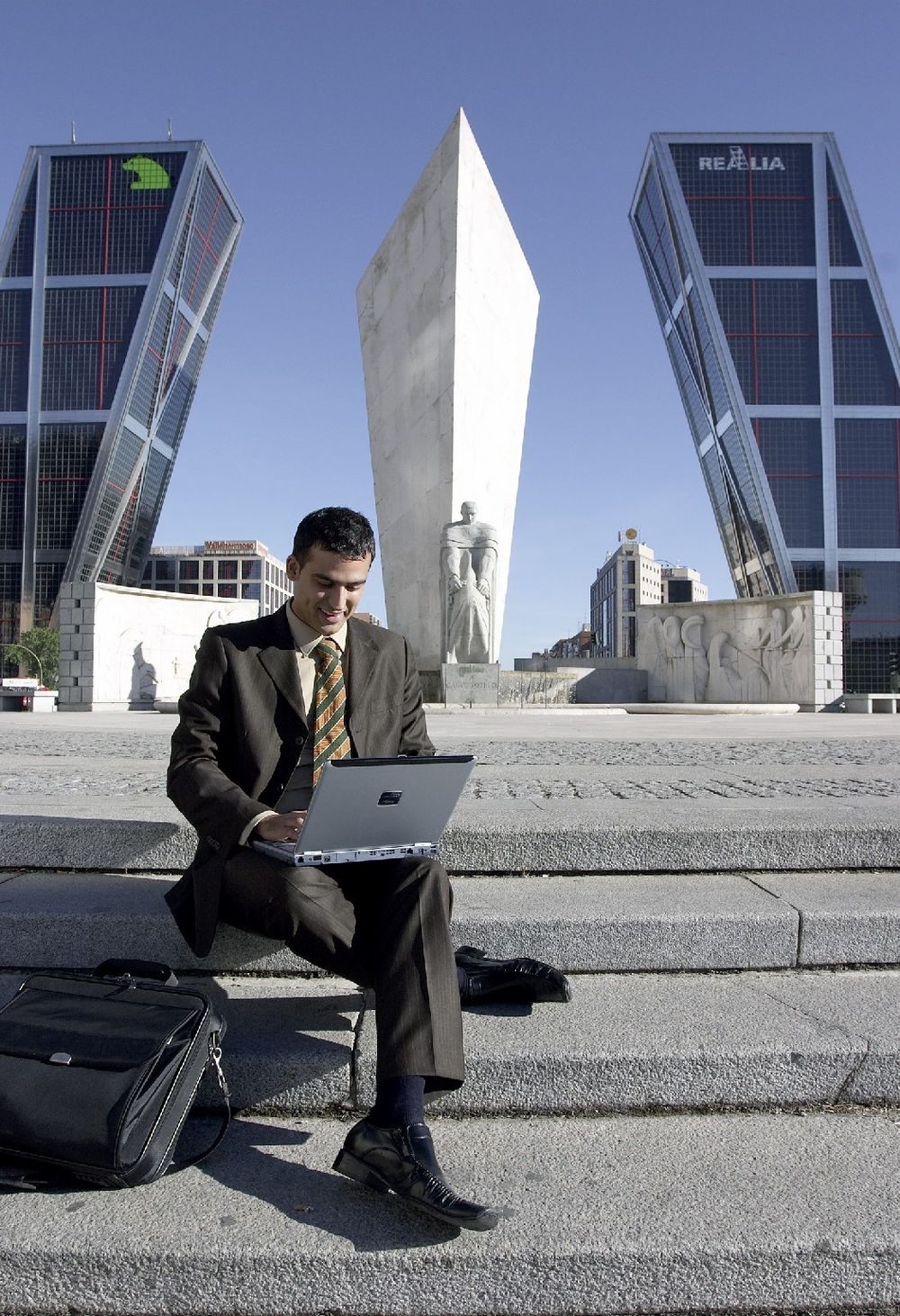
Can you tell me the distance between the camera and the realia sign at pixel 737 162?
134ft

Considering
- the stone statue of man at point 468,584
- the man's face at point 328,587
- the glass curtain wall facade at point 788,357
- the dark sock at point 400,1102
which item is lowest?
the dark sock at point 400,1102

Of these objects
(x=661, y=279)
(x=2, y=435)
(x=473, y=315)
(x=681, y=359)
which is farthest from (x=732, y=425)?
(x=2, y=435)

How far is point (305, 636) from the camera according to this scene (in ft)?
6.58

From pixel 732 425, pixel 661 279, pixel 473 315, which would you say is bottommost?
pixel 473 315

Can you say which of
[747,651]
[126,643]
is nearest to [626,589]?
[747,651]

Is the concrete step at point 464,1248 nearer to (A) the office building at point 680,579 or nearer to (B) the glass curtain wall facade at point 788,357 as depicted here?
(B) the glass curtain wall facade at point 788,357

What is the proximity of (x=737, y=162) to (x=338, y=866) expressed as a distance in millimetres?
46863

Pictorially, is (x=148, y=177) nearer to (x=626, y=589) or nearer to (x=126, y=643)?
(x=126, y=643)

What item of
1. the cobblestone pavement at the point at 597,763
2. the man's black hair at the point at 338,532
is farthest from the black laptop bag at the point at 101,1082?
the cobblestone pavement at the point at 597,763

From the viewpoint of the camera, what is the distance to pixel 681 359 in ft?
142

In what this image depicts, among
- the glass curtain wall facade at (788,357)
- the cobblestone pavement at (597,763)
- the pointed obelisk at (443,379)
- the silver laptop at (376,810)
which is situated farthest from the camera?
the glass curtain wall facade at (788,357)

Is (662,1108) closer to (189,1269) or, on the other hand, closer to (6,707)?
(189,1269)

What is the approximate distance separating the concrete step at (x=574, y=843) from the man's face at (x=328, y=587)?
2.75ft

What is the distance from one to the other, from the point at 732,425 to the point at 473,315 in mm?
26040
